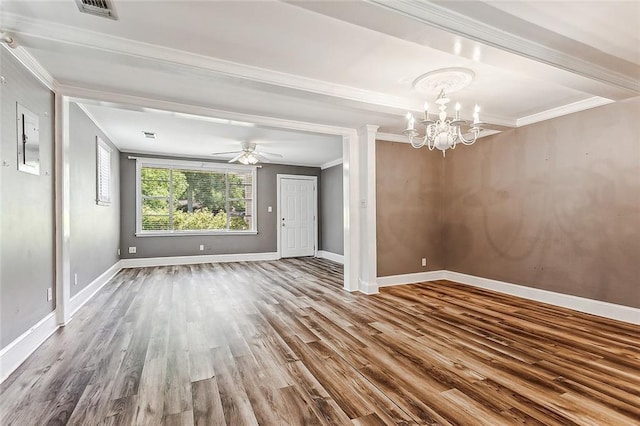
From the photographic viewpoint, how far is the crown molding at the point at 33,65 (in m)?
2.31

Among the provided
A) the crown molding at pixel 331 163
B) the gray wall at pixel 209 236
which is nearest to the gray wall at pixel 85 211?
the gray wall at pixel 209 236

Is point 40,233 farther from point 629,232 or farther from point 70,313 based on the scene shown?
point 629,232

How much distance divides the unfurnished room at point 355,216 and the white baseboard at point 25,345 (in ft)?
0.06

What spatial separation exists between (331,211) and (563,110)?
5.09 metres

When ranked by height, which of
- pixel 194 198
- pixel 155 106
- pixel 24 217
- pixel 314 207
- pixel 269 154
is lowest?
pixel 24 217

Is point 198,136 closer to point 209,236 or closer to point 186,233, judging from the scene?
point 186,233

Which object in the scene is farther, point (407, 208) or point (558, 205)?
point (407, 208)

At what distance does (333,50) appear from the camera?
2361 millimetres

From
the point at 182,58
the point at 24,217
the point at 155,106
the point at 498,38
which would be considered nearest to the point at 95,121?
the point at 155,106

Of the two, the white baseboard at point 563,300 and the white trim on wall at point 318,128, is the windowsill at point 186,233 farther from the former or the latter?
the white baseboard at point 563,300

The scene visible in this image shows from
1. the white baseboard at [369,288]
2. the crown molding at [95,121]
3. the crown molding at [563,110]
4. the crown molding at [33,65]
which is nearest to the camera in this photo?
the crown molding at [33,65]

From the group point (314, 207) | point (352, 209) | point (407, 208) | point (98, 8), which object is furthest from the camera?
point (314, 207)

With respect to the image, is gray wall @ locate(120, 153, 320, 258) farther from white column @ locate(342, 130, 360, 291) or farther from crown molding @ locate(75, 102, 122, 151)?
white column @ locate(342, 130, 360, 291)

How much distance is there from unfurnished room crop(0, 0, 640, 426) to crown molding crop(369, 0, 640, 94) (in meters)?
0.02
